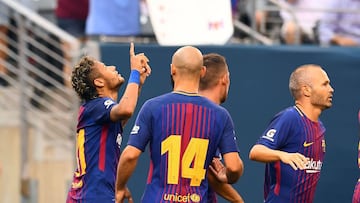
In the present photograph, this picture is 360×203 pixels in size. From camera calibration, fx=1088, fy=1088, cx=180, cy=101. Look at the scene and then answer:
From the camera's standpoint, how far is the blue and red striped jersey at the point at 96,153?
26.4ft

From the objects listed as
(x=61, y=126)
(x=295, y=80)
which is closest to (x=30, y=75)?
(x=61, y=126)

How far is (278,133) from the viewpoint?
26.5ft

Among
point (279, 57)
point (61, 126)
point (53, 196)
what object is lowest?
point (53, 196)

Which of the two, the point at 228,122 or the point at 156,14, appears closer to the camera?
the point at 228,122

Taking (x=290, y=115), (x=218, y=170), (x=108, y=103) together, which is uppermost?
(x=108, y=103)

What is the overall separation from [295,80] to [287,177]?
0.75 meters

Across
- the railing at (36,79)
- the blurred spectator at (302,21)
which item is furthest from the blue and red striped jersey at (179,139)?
the blurred spectator at (302,21)

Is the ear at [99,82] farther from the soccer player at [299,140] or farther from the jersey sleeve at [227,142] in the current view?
the soccer player at [299,140]

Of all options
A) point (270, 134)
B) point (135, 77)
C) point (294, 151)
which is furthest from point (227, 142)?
point (135, 77)

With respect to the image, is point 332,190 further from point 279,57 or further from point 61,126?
point 61,126

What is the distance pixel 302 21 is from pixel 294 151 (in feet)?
12.5

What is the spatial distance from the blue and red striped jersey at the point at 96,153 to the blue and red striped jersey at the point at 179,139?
21.7 inches

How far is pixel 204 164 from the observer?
760 cm

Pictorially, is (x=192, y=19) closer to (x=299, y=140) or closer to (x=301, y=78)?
(x=301, y=78)
